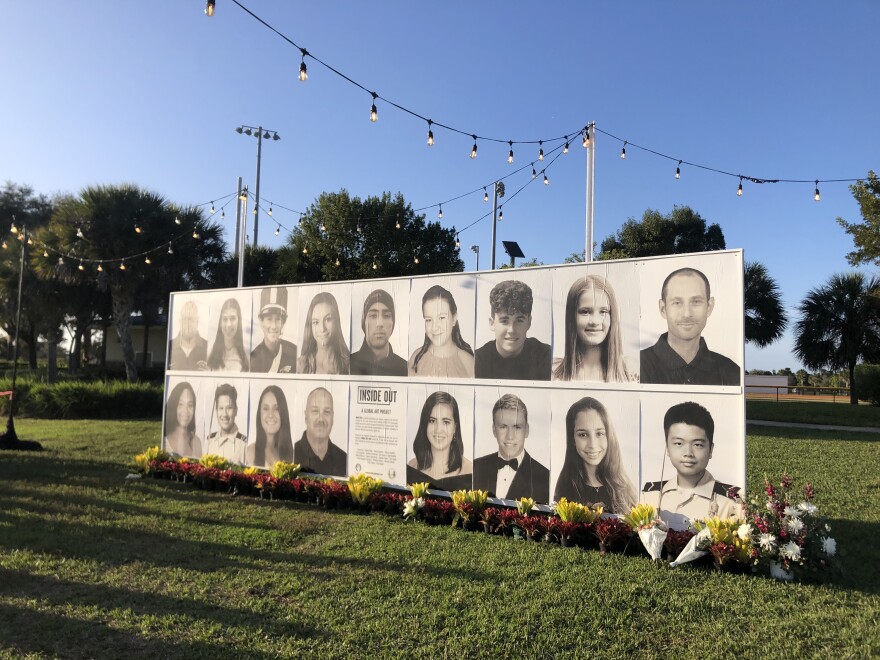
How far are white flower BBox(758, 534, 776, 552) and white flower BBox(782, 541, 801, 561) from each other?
0.08 meters

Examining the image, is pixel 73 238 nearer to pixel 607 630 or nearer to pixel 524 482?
pixel 524 482

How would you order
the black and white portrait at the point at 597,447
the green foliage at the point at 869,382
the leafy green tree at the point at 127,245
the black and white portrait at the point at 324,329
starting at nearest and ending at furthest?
1. the black and white portrait at the point at 597,447
2. the black and white portrait at the point at 324,329
3. the leafy green tree at the point at 127,245
4. the green foliage at the point at 869,382

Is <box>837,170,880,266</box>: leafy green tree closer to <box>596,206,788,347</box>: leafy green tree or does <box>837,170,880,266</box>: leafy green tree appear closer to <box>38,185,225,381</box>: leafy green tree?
<box>596,206,788,347</box>: leafy green tree

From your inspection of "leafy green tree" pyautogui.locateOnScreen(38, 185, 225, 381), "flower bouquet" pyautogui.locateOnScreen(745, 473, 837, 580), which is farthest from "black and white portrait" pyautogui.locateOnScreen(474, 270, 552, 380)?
"leafy green tree" pyautogui.locateOnScreen(38, 185, 225, 381)

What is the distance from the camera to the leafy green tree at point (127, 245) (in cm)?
1942

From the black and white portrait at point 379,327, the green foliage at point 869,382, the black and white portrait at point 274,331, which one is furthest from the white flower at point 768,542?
the green foliage at point 869,382

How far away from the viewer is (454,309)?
279 inches

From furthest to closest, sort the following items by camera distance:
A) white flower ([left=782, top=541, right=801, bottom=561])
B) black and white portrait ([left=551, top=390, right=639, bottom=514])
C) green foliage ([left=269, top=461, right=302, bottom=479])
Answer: green foliage ([left=269, top=461, right=302, bottom=479]) < black and white portrait ([left=551, top=390, right=639, bottom=514]) < white flower ([left=782, top=541, right=801, bottom=561])

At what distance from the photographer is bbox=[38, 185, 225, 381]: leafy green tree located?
19422mm

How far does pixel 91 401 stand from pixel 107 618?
15.0m

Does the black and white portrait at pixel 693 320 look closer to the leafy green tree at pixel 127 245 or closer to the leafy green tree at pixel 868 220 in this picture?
the leafy green tree at pixel 868 220

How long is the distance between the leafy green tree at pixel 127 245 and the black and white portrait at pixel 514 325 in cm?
1476

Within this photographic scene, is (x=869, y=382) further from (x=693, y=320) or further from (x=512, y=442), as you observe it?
(x=512, y=442)

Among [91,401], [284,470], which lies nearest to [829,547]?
[284,470]
